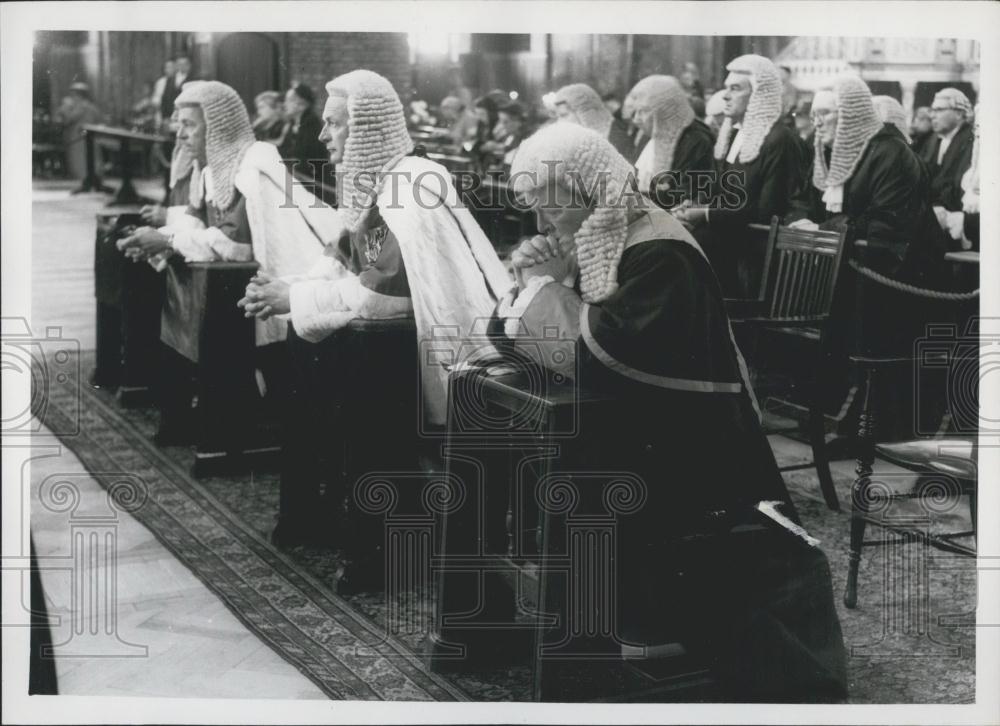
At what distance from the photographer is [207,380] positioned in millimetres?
4672

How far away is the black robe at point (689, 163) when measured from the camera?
5.70 meters

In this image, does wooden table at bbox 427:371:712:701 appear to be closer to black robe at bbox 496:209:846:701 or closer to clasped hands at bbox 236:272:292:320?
black robe at bbox 496:209:846:701

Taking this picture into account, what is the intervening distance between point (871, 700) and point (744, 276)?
2.26m

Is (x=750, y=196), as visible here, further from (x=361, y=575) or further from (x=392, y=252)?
(x=361, y=575)

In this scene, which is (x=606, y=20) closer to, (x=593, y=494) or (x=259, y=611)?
(x=593, y=494)

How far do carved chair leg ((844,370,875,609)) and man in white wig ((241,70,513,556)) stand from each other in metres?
1.08

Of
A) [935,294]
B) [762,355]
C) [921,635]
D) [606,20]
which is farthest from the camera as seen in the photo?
[762,355]

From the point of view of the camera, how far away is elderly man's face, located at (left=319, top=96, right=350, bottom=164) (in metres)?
3.75

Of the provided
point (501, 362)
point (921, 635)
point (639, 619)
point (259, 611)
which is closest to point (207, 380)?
point (259, 611)

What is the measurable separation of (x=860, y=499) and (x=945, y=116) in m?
Answer: 4.24

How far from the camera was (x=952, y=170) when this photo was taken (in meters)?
6.56

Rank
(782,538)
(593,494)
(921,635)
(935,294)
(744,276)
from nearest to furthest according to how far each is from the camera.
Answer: (593,494) < (782,538) < (921,635) < (935,294) < (744,276)

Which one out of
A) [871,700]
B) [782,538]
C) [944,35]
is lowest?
[871,700]

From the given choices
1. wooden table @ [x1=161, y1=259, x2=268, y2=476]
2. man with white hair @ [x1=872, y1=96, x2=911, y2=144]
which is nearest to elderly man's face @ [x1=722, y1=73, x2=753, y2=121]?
man with white hair @ [x1=872, y1=96, x2=911, y2=144]
